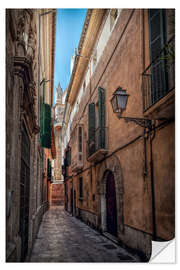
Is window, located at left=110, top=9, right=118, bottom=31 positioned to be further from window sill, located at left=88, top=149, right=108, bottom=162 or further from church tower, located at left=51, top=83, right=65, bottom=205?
church tower, located at left=51, top=83, right=65, bottom=205

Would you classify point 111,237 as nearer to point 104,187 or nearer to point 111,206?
point 111,206

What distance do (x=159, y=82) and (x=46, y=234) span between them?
722cm

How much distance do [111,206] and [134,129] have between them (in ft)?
11.2

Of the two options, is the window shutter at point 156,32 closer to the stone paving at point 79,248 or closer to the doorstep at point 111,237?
the stone paving at point 79,248

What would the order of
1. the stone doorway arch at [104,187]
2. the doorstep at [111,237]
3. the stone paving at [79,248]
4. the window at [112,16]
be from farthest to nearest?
the window at [112,16]
the doorstep at [111,237]
the stone doorway arch at [104,187]
the stone paving at [79,248]

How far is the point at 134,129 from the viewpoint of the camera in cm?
668

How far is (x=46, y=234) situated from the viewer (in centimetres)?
1012

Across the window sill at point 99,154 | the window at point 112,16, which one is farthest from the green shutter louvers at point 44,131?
the window at point 112,16

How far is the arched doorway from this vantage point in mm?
8680

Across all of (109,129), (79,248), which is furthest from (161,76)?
(79,248)

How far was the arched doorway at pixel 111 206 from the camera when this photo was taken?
8.68 m

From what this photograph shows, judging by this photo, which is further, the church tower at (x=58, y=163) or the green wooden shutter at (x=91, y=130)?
the church tower at (x=58, y=163)

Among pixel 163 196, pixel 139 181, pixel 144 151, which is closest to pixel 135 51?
pixel 144 151

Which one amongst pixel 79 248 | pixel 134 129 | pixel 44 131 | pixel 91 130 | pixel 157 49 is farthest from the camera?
pixel 91 130
